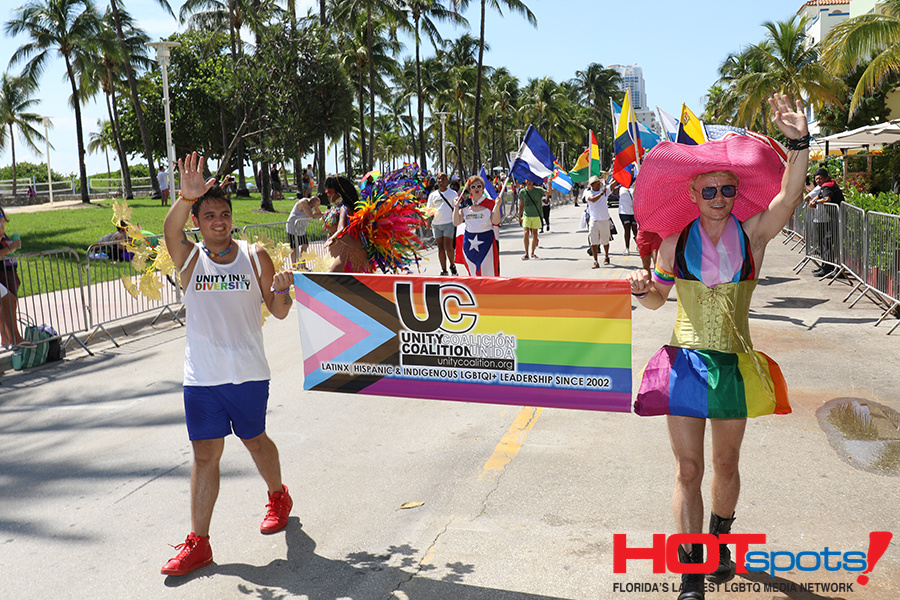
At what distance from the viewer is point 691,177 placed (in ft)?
12.1

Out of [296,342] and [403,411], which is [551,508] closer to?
[403,411]

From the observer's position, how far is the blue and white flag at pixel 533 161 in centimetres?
1573

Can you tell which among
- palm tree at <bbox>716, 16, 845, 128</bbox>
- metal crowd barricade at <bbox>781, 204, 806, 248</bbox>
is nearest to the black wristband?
metal crowd barricade at <bbox>781, 204, 806, 248</bbox>

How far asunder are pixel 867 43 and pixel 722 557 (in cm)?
2021

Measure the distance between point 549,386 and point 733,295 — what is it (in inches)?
41.4

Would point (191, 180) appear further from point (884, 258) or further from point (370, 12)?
point (370, 12)

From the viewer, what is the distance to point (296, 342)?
969 cm

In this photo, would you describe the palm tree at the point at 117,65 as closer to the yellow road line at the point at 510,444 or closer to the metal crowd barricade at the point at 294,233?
the metal crowd barricade at the point at 294,233

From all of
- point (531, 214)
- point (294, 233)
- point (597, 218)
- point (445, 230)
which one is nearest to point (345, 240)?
point (445, 230)

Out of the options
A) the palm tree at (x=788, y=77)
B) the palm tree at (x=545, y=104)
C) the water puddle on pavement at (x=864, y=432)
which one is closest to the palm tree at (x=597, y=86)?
the palm tree at (x=545, y=104)

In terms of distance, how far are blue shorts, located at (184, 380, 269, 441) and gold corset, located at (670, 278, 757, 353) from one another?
2.17m

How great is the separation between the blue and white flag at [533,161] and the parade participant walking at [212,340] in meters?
11.8

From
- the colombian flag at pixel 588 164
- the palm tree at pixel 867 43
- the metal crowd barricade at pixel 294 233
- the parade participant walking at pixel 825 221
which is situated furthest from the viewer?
the palm tree at pixel 867 43

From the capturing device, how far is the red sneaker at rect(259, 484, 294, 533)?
14.4ft
